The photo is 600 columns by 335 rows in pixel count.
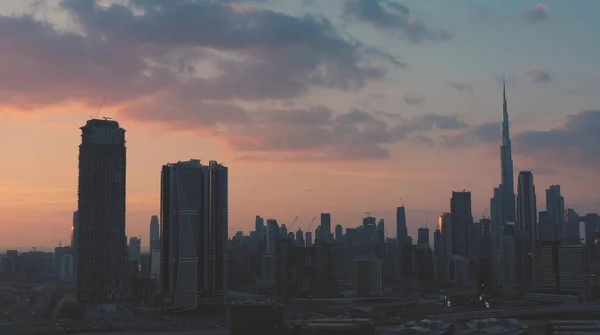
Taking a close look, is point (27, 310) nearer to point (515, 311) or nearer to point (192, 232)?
point (192, 232)

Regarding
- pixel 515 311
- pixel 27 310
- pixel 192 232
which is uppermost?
pixel 192 232

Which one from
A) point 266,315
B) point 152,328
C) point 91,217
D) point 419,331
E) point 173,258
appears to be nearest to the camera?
point 266,315

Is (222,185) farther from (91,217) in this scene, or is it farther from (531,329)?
(531,329)

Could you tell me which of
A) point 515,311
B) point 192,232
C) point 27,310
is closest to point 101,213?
point 192,232

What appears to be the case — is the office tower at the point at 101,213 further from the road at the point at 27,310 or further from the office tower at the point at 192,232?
the office tower at the point at 192,232

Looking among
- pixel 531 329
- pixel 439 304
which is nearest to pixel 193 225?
pixel 439 304

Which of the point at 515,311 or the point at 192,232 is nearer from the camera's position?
Result: the point at 515,311
